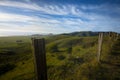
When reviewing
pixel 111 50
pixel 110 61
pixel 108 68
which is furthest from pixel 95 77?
pixel 111 50

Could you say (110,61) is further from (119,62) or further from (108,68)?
(108,68)

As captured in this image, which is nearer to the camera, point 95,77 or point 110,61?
point 95,77

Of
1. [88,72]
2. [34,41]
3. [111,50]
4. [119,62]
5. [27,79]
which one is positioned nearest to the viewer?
[34,41]

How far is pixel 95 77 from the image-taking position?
431 inches

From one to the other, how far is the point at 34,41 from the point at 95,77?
8.80m

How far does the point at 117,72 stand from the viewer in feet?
38.0

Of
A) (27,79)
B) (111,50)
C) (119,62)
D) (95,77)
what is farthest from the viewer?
(111,50)

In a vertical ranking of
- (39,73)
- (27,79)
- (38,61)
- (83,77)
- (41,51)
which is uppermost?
(41,51)

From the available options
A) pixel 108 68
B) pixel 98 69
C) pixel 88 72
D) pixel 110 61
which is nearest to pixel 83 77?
pixel 88 72

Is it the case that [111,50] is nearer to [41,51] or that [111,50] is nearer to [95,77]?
[95,77]

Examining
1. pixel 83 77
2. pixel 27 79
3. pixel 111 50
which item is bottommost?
pixel 27 79

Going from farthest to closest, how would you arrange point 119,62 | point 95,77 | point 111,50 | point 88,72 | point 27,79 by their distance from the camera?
1. point 111,50
2. point 27,79
3. point 119,62
4. point 88,72
5. point 95,77

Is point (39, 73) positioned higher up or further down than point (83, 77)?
higher up

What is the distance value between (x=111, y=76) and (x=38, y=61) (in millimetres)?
9231
